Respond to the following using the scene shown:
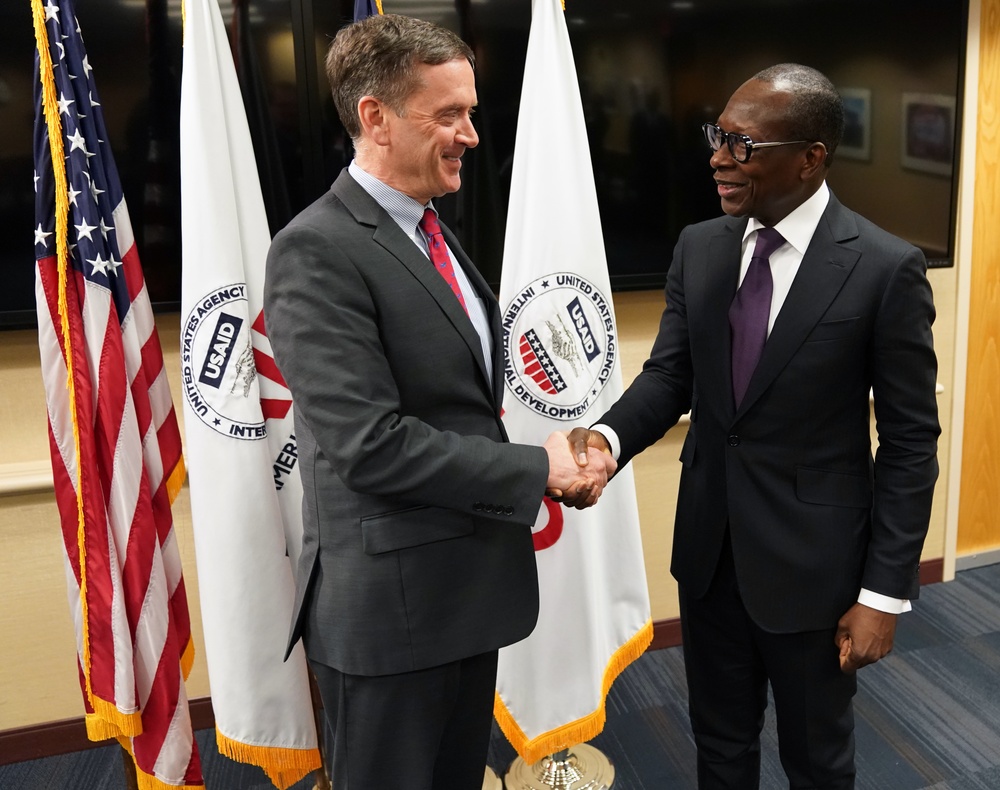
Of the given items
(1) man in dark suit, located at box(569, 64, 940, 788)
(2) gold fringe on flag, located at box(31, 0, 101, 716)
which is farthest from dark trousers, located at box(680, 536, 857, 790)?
(2) gold fringe on flag, located at box(31, 0, 101, 716)

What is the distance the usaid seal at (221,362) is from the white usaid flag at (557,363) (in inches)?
27.2

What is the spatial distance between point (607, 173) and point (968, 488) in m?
2.19

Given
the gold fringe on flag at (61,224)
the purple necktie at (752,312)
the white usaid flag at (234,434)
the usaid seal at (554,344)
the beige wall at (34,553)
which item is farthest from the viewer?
the beige wall at (34,553)

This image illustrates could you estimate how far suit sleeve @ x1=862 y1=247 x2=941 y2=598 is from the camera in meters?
1.50

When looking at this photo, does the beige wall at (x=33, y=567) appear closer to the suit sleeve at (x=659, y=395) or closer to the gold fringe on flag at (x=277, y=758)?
the gold fringe on flag at (x=277, y=758)

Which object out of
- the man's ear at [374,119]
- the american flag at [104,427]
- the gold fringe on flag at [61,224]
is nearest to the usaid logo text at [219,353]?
the american flag at [104,427]

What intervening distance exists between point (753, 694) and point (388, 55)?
1.48 metres

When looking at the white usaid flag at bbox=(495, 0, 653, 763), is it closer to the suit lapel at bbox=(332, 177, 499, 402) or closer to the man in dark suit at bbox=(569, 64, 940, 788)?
the man in dark suit at bbox=(569, 64, 940, 788)

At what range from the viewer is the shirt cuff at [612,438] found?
1.92m

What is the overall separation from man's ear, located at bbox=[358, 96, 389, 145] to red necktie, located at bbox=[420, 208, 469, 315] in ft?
0.53

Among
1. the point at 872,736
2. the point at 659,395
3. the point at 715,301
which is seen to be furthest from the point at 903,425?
the point at 872,736

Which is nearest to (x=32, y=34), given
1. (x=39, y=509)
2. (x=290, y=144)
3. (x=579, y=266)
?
(x=290, y=144)

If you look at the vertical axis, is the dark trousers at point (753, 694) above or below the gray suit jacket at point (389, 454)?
below

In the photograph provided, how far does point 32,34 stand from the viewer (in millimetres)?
2191
